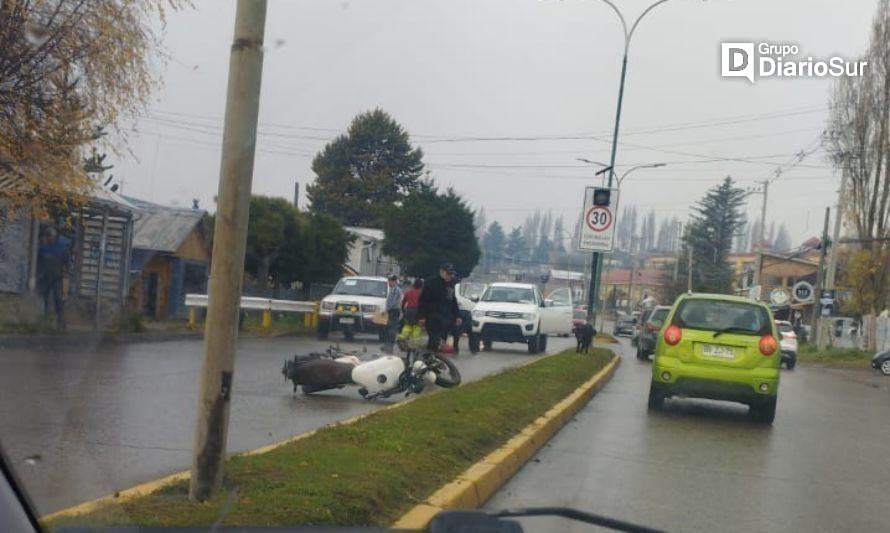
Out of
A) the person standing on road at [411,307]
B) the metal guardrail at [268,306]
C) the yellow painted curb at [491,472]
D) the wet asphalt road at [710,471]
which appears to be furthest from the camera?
the metal guardrail at [268,306]

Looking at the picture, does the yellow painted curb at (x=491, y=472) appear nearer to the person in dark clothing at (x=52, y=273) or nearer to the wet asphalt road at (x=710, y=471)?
the wet asphalt road at (x=710, y=471)

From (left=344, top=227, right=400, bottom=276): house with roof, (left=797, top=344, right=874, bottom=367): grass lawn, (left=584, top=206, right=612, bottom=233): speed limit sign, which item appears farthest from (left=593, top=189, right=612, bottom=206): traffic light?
(left=797, top=344, right=874, bottom=367): grass lawn

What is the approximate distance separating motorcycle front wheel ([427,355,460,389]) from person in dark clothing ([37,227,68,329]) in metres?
4.51

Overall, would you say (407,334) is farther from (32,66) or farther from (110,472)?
(110,472)

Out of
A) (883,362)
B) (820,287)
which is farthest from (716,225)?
(883,362)

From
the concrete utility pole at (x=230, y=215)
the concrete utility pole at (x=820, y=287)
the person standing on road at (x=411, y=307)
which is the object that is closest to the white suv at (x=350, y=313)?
the person standing on road at (x=411, y=307)

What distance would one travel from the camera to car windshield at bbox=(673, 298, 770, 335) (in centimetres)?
1352

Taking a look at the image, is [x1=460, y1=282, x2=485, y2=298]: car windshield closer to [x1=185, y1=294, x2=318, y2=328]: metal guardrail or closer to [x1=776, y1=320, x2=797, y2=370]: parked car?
[x1=185, y1=294, x2=318, y2=328]: metal guardrail

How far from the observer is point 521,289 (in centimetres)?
2694

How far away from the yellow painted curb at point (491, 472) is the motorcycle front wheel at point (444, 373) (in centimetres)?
147

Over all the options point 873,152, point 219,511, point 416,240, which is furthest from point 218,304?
point 873,152

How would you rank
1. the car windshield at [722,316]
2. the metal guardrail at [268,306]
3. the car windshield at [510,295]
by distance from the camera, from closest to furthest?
the car windshield at [722,316]
the metal guardrail at [268,306]
the car windshield at [510,295]

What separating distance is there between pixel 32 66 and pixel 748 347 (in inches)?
361

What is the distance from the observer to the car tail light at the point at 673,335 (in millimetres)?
13602
